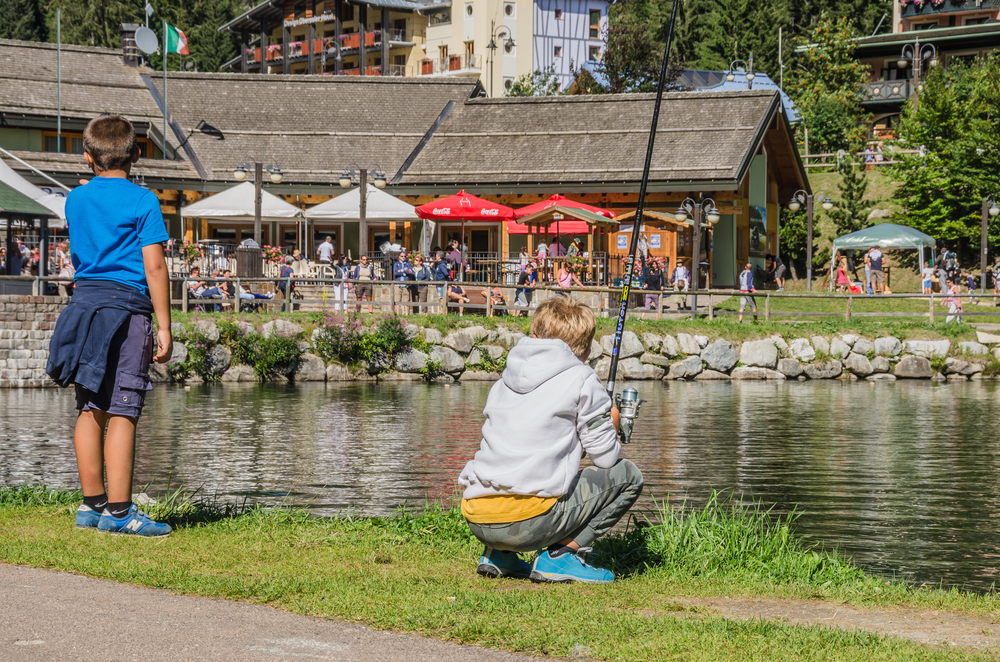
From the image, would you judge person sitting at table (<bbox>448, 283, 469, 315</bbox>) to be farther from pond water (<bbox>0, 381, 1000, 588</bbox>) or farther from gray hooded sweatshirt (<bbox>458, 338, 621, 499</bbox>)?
gray hooded sweatshirt (<bbox>458, 338, 621, 499</bbox>)

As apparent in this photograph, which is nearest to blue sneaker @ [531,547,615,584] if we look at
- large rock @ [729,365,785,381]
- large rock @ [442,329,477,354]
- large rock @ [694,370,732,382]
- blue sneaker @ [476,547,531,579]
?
blue sneaker @ [476,547,531,579]

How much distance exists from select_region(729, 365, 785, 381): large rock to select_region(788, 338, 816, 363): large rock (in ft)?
1.88

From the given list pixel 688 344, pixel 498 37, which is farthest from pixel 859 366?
pixel 498 37

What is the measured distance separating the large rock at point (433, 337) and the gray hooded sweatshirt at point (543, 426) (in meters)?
18.6

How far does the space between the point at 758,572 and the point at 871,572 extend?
1320 millimetres

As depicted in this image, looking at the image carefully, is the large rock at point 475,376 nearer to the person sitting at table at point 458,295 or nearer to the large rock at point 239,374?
the person sitting at table at point 458,295

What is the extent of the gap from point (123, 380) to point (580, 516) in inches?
95.8

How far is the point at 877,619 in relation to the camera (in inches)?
205

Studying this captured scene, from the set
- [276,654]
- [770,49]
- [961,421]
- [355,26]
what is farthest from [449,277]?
[355,26]

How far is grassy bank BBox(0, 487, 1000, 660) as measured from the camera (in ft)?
14.8

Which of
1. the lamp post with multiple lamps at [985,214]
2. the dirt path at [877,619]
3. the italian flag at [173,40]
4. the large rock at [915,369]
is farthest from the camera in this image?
the italian flag at [173,40]

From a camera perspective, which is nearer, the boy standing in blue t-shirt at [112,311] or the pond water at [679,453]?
the boy standing in blue t-shirt at [112,311]

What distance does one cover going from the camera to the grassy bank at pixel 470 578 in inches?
177

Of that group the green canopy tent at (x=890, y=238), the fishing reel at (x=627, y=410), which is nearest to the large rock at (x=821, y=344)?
the green canopy tent at (x=890, y=238)
